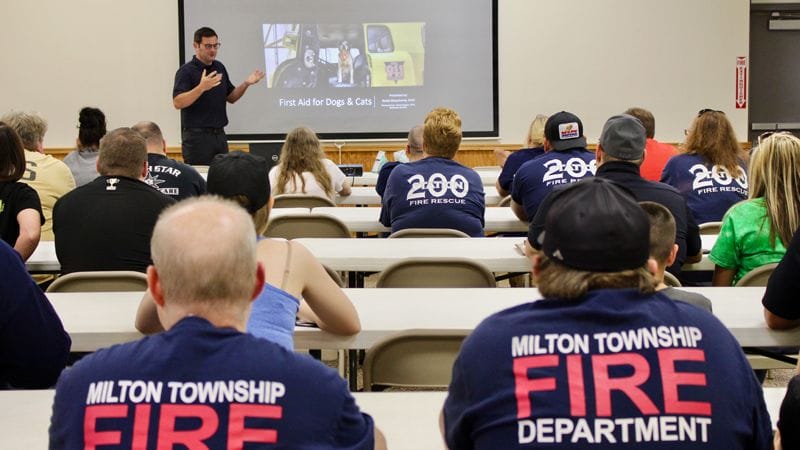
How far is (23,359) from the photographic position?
245 cm

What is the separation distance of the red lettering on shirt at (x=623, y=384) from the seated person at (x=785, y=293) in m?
1.14

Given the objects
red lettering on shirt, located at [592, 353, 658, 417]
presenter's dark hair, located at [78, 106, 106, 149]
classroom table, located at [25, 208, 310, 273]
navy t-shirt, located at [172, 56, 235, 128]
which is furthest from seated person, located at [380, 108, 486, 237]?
navy t-shirt, located at [172, 56, 235, 128]

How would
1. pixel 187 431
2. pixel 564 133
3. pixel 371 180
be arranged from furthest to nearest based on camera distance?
1. pixel 371 180
2. pixel 564 133
3. pixel 187 431

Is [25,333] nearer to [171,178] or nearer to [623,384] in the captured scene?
[623,384]

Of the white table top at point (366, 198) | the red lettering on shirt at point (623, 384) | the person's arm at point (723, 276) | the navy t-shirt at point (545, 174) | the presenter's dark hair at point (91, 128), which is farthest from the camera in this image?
the white table top at point (366, 198)

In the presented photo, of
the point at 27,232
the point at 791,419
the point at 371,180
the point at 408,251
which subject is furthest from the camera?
the point at 371,180

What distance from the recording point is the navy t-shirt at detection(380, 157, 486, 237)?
4992mm

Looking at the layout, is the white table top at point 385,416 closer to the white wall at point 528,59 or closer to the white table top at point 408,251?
the white table top at point 408,251

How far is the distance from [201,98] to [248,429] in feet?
24.9

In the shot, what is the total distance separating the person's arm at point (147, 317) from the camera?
8.36 feet

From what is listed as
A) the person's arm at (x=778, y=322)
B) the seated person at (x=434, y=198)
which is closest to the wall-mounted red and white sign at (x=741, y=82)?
the seated person at (x=434, y=198)

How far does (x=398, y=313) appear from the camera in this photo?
288 cm

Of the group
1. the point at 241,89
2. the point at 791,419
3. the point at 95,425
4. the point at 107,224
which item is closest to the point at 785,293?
the point at 791,419

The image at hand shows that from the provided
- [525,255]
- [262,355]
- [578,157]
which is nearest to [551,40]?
[578,157]
